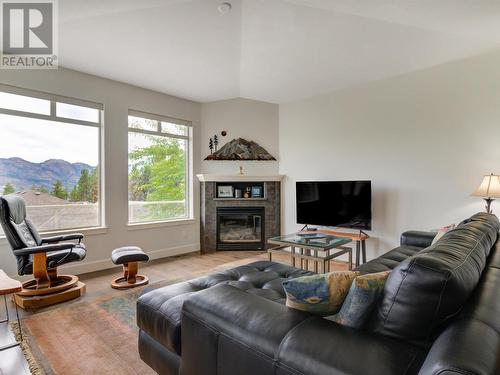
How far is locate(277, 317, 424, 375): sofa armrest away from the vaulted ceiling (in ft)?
8.36

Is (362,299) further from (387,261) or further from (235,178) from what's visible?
(235,178)

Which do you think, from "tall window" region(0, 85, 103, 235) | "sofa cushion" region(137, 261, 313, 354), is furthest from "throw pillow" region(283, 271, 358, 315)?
"tall window" region(0, 85, 103, 235)

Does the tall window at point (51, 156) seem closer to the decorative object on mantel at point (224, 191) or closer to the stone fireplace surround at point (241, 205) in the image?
the stone fireplace surround at point (241, 205)

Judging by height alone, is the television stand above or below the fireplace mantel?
below

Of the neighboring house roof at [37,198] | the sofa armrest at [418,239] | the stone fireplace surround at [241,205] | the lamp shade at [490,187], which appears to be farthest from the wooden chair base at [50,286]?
the lamp shade at [490,187]

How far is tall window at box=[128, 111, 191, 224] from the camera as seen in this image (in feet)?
14.5

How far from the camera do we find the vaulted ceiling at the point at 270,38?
253 centimetres

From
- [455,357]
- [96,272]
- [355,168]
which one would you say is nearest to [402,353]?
[455,357]

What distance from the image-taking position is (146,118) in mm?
4539

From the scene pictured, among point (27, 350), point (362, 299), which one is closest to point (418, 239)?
point (362, 299)

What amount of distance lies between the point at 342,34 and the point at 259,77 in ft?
4.59

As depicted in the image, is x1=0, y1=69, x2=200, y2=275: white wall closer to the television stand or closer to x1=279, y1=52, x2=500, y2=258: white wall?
x1=279, y1=52, x2=500, y2=258: white wall

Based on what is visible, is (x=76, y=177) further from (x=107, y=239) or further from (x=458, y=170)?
(x=458, y=170)

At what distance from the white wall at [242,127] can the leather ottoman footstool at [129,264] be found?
2.24 metres
